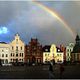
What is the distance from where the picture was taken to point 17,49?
10200 cm

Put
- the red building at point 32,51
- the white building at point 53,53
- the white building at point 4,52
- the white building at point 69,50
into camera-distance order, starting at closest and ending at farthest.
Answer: the red building at point 32,51, the white building at point 4,52, the white building at point 53,53, the white building at point 69,50

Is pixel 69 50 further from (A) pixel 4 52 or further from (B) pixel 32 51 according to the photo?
(A) pixel 4 52

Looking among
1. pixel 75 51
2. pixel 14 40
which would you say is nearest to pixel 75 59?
pixel 75 51

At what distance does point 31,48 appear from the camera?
100875 millimetres

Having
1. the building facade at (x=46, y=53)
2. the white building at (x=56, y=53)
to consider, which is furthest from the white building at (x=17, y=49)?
the white building at (x=56, y=53)

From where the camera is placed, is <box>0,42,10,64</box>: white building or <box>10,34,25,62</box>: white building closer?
<box>10,34,25,62</box>: white building

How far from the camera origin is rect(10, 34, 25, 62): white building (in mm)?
100812

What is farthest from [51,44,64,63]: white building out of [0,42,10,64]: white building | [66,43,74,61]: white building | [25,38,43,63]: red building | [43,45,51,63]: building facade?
[0,42,10,64]: white building

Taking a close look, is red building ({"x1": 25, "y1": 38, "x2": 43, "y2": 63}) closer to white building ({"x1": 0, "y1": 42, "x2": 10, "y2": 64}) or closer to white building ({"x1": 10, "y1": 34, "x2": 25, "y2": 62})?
white building ({"x1": 10, "y1": 34, "x2": 25, "y2": 62})

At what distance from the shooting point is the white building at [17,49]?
331 ft

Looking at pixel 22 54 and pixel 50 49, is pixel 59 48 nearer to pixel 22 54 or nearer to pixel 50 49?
pixel 50 49

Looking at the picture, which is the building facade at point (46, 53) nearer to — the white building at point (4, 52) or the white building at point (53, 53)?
the white building at point (53, 53)

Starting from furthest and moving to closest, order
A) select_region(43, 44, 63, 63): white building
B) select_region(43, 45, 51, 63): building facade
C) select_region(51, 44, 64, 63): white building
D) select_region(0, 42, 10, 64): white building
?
select_region(51, 44, 64, 63): white building
select_region(43, 44, 63, 63): white building
select_region(43, 45, 51, 63): building facade
select_region(0, 42, 10, 64): white building

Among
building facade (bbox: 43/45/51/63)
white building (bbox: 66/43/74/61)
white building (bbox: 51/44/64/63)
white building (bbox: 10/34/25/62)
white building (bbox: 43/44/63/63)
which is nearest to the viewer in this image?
white building (bbox: 10/34/25/62)
